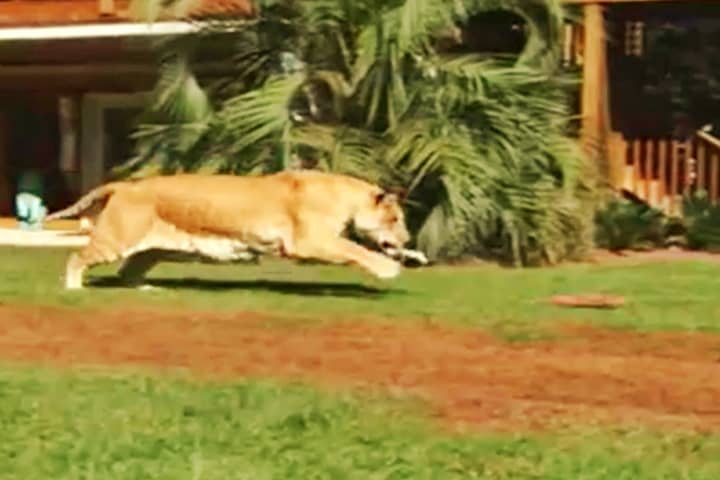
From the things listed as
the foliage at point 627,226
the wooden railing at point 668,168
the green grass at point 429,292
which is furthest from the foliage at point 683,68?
the green grass at point 429,292

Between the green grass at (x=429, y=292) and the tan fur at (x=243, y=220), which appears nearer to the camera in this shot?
the green grass at (x=429, y=292)

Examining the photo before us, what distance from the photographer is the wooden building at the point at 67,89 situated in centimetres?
2347

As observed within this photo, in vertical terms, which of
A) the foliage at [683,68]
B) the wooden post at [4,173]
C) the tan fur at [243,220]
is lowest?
the wooden post at [4,173]

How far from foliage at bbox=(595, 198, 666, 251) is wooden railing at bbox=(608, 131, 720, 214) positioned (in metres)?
1.32

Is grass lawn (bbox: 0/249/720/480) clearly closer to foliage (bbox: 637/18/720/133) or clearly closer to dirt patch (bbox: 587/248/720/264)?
dirt patch (bbox: 587/248/720/264)

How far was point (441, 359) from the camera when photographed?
872 centimetres

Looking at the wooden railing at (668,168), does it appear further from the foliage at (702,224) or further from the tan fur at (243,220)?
the tan fur at (243,220)

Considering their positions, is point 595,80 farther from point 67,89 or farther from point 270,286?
point 67,89

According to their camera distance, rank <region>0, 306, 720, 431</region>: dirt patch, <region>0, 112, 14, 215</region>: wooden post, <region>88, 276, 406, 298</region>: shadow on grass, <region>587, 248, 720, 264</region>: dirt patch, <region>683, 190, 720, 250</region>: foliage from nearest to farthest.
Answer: <region>0, 306, 720, 431</region>: dirt patch
<region>88, 276, 406, 298</region>: shadow on grass
<region>587, 248, 720, 264</region>: dirt patch
<region>683, 190, 720, 250</region>: foliage
<region>0, 112, 14, 215</region>: wooden post

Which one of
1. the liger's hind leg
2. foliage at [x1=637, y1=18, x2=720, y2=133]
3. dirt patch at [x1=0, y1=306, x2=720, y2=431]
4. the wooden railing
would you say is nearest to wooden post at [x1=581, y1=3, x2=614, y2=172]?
the wooden railing

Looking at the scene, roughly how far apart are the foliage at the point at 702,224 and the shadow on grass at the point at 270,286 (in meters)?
5.96

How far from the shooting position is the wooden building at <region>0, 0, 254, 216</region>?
23469 mm

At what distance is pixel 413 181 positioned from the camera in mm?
15859

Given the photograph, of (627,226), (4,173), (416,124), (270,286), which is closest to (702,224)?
(627,226)
